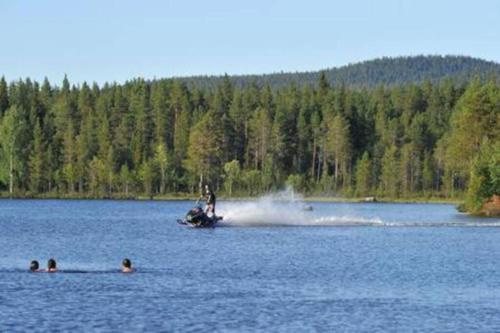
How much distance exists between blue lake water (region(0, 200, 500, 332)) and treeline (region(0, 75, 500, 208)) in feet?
285

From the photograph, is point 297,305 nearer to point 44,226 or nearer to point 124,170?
point 44,226

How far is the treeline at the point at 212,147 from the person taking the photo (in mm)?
176750

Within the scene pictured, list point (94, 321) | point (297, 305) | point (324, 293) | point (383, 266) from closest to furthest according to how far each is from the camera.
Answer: point (94, 321) → point (297, 305) → point (324, 293) → point (383, 266)

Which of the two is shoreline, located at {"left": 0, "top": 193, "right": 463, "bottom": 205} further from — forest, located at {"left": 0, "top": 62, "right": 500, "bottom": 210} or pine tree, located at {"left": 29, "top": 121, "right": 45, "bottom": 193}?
pine tree, located at {"left": 29, "top": 121, "right": 45, "bottom": 193}

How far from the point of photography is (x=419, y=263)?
60281mm

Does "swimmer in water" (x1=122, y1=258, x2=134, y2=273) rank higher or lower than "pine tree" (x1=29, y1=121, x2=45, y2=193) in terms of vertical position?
lower

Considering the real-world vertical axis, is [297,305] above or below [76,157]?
below

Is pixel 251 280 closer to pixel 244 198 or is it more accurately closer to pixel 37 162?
pixel 244 198

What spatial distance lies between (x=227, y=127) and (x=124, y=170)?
816 inches

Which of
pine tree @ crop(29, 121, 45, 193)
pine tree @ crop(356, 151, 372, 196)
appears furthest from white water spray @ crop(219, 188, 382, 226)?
pine tree @ crop(356, 151, 372, 196)

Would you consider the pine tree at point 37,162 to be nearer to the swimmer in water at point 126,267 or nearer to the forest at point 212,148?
the forest at point 212,148

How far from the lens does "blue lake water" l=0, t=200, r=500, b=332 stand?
124 ft

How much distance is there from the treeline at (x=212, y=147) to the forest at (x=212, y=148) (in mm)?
204

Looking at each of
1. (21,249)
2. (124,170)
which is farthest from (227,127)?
(21,249)
